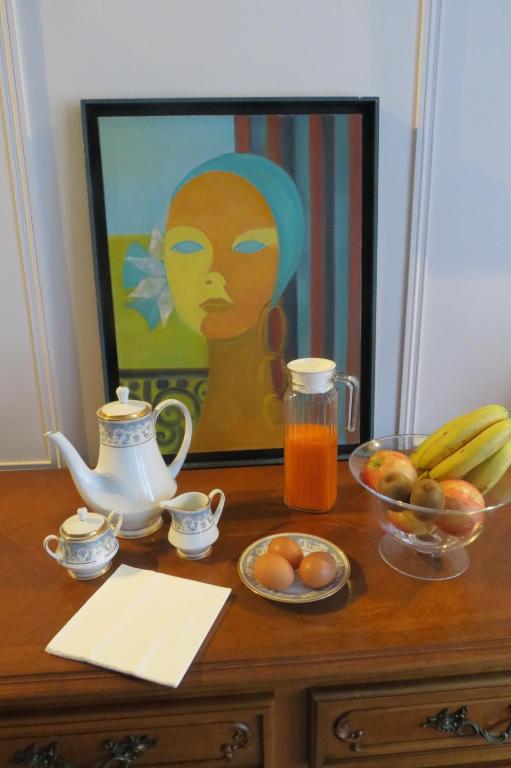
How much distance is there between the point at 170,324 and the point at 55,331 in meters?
0.24

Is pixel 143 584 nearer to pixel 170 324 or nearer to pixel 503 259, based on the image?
pixel 170 324

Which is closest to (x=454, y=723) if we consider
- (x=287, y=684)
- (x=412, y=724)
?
(x=412, y=724)

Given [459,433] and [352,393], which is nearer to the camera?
[459,433]

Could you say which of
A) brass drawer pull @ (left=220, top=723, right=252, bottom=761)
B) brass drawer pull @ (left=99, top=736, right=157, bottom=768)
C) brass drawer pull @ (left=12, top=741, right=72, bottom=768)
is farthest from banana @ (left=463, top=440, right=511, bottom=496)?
brass drawer pull @ (left=12, top=741, right=72, bottom=768)

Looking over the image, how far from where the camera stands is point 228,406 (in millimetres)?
1196

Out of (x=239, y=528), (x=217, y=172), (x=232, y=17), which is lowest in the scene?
(x=239, y=528)

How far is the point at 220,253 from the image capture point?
3.66ft

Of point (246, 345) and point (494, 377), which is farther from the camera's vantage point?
point (494, 377)

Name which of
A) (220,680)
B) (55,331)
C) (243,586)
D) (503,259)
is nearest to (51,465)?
(55,331)

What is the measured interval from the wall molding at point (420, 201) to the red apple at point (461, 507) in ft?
1.33

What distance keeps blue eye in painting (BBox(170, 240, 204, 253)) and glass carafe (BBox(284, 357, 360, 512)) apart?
0.96ft

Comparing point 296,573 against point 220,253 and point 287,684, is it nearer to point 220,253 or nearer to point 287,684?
point 287,684

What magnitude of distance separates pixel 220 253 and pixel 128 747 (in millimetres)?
824

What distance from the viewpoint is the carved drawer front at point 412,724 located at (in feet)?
2.55
